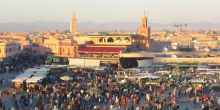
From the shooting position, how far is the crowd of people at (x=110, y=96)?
27078 millimetres

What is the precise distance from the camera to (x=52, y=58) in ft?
188

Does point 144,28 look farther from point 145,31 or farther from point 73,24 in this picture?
point 73,24

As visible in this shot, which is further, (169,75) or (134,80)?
(169,75)

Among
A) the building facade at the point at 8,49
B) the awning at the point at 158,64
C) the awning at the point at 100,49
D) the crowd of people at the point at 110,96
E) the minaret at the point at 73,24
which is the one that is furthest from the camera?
the minaret at the point at 73,24

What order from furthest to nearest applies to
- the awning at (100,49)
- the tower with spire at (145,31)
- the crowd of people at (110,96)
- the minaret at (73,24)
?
the minaret at (73,24), the tower with spire at (145,31), the awning at (100,49), the crowd of people at (110,96)

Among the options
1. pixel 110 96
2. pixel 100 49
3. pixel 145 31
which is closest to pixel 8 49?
pixel 100 49

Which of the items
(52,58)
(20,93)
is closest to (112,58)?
(52,58)

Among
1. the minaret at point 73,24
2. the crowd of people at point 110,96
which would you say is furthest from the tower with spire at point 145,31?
the minaret at point 73,24

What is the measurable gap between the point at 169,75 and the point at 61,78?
337 inches

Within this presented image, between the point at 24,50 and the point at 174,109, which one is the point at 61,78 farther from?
the point at 24,50

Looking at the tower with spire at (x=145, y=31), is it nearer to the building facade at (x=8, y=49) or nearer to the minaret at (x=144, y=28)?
the minaret at (x=144, y=28)

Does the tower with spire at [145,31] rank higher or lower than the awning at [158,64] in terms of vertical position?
higher

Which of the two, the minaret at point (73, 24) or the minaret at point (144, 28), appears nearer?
the minaret at point (144, 28)

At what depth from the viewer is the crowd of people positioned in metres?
27.1
